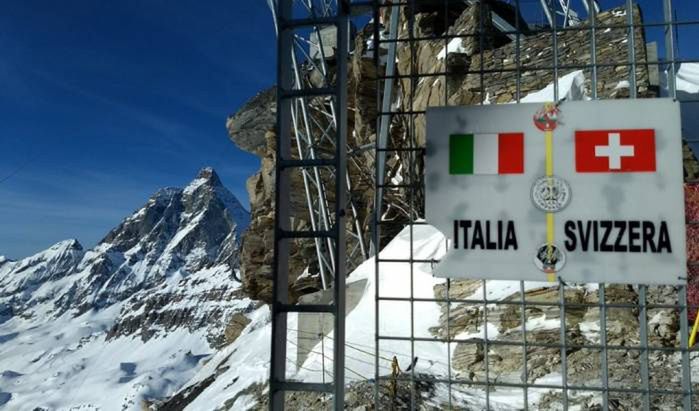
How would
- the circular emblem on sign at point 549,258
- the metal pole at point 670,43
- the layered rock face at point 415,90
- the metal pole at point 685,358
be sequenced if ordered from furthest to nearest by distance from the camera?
the layered rock face at point 415,90, the metal pole at point 670,43, the circular emblem on sign at point 549,258, the metal pole at point 685,358

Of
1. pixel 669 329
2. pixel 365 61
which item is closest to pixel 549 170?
pixel 669 329

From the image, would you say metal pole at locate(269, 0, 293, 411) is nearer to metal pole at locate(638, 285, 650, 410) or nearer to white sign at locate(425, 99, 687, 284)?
white sign at locate(425, 99, 687, 284)

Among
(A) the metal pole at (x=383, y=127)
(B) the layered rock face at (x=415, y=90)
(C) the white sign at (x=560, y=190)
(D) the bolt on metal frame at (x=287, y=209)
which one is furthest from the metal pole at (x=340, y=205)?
(B) the layered rock face at (x=415, y=90)

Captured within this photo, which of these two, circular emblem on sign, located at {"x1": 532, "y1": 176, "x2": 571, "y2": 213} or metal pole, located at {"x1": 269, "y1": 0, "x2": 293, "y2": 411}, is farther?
circular emblem on sign, located at {"x1": 532, "y1": 176, "x2": 571, "y2": 213}

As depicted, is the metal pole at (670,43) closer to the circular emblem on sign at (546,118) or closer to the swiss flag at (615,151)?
the swiss flag at (615,151)

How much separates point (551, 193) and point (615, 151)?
0.34 metres

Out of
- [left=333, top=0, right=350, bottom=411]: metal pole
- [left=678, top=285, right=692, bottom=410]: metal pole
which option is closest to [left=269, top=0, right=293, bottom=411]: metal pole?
[left=333, top=0, right=350, bottom=411]: metal pole

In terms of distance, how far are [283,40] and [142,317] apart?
21439 centimetres

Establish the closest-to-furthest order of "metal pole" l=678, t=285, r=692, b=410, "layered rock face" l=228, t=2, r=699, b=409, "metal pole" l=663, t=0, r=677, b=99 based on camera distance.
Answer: "metal pole" l=678, t=285, r=692, b=410 < "metal pole" l=663, t=0, r=677, b=99 < "layered rock face" l=228, t=2, r=699, b=409

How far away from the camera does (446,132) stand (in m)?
2.53

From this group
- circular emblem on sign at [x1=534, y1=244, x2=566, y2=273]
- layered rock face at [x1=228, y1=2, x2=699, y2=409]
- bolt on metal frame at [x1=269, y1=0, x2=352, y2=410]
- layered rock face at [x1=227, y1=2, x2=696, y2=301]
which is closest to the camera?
bolt on metal frame at [x1=269, y1=0, x2=352, y2=410]

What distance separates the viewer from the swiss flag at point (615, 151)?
7.81ft

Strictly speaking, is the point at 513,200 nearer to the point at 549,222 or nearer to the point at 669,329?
the point at 549,222

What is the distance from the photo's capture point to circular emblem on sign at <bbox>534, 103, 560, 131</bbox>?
2.48 metres
